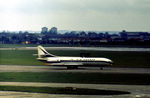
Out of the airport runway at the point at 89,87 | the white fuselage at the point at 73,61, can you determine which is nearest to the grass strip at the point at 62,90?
the airport runway at the point at 89,87

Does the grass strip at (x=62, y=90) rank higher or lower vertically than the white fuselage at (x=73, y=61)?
lower

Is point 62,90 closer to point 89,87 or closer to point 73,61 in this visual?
point 89,87

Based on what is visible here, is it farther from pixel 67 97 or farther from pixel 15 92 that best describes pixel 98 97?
pixel 15 92

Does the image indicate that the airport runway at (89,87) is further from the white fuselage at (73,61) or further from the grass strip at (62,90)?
the white fuselage at (73,61)

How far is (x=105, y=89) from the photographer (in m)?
49.8

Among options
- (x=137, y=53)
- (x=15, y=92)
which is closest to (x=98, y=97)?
(x=15, y=92)

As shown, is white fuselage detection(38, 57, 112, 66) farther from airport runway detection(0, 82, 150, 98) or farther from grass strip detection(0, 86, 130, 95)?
grass strip detection(0, 86, 130, 95)

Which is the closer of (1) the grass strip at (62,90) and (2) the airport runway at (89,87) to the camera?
(2) the airport runway at (89,87)

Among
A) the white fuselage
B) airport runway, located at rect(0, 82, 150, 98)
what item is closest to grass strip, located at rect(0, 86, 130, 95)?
airport runway, located at rect(0, 82, 150, 98)

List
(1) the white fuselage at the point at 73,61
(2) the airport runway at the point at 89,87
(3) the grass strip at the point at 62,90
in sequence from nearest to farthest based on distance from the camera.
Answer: (2) the airport runway at the point at 89,87, (3) the grass strip at the point at 62,90, (1) the white fuselage at the point at 73,61

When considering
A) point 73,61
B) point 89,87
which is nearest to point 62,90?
point 89,87

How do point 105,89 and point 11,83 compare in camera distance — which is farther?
point 11,83

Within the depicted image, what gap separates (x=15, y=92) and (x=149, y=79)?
1108 inches

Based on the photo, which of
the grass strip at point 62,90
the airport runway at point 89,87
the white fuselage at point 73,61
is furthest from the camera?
the white fuselage at point 73,61
